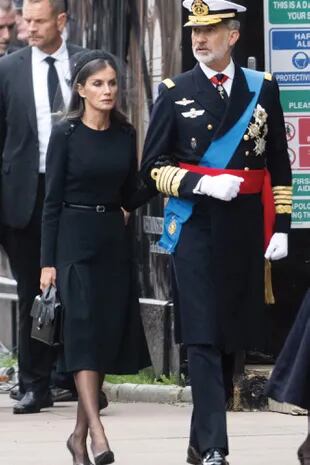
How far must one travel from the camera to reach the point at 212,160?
7.71 meters

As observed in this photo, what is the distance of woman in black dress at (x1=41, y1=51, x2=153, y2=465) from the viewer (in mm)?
7898

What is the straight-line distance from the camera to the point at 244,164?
773 centimetres

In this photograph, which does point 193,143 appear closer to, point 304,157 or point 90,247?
point 90,247

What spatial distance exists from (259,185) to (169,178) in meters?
0.40

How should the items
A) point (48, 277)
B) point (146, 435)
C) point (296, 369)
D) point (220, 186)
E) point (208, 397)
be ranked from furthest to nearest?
point (146, 435) < point (48, 277) < point (208, 397) < point (220, 186) < point (296, 369)

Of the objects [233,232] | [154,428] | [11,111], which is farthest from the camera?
[11,111]

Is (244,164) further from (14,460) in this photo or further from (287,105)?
(287,105)

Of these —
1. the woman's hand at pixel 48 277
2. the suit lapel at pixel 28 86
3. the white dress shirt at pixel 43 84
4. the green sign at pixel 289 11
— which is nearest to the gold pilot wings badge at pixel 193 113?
the woman's hand at pixel 48 277

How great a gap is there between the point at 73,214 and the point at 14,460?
3.93ft

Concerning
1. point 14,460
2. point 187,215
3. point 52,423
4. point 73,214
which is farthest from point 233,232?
point 52,423

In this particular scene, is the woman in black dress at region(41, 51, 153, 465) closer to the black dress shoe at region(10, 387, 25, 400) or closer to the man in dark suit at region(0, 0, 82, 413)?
the man in dark suit at region(0, 0, 82, 413)

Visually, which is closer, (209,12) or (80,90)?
(209,12)

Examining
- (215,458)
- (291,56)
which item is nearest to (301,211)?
(291,56)

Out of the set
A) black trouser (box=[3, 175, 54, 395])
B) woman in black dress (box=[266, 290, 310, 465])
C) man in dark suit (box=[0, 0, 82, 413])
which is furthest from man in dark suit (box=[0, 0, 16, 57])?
woman in black dress (box=[266, 290, 310, 465])
